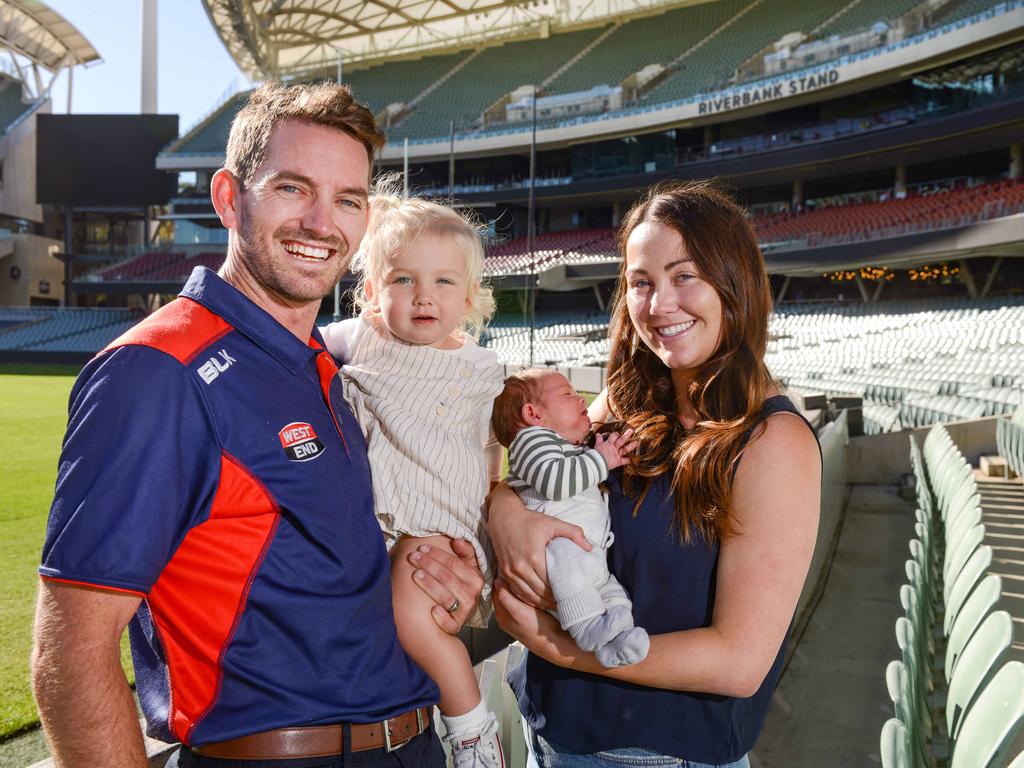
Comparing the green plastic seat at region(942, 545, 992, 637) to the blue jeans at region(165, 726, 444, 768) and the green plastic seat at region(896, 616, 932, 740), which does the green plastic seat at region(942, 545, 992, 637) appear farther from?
the blue jeans at region(165, 726, 444, 768)

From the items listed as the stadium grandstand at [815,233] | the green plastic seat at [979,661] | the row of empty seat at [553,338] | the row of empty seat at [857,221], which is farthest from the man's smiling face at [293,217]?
the row of empty seat at [857,221]

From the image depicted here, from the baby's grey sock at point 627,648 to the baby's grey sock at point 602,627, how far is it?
0.02 meters

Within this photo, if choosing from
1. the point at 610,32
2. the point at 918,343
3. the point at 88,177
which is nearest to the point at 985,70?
the point at 918,343

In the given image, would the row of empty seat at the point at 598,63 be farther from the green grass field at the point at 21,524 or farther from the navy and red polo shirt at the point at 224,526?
the navy and red polo shirt at the point at 224,526

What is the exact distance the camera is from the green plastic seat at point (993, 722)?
1.57m

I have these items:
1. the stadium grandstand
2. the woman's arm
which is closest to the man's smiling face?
the woman's arm

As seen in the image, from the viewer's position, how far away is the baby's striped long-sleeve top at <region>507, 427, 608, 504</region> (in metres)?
1.89

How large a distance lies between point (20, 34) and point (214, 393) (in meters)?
69.4

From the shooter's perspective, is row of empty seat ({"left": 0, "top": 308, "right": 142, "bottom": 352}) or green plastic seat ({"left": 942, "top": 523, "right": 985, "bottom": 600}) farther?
row of empty seat ({"left": 0, "top": 308, "right": 142, "bottom": 352})

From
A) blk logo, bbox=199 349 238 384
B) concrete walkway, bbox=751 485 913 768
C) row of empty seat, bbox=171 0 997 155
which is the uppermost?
row of empty seat, bbox=171 0 997 155

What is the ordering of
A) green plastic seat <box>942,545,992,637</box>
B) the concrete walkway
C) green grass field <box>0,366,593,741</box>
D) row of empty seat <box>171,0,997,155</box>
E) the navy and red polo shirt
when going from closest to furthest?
the navy and red polo shirt, green plastic seat <box>942,545,992,637</box>, the concrete walkway, green grass field <box>0,366,593,741</box>, row of empty seat <box>171,0,997,155</box>

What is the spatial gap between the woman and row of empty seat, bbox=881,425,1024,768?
44 cm

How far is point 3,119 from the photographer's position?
2211 inches

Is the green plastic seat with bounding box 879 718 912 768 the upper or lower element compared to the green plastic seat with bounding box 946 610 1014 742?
lower
